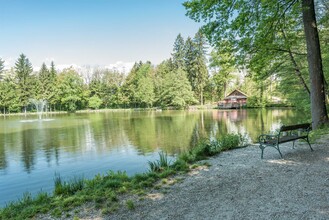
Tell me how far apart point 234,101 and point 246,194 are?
51.1 m

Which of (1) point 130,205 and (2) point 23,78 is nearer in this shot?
(1) point 130,205

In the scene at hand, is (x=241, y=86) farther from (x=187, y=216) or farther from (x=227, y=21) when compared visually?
(x=187, y=216)

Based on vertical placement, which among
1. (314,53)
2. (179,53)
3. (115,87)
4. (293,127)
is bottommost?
(293,127)

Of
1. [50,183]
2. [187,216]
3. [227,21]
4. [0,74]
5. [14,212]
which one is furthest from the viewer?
[0,74]

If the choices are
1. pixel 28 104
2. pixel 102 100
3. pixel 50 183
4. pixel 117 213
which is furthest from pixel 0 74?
pixel 117 213

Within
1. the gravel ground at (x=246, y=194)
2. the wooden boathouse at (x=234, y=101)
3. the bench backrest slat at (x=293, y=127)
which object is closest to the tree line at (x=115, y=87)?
the wooden boathouse at (x=234, y=101)

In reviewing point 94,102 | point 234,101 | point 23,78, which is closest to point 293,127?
point 234,101

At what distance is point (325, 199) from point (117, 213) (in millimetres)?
2973

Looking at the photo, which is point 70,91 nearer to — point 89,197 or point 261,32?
point 261,32

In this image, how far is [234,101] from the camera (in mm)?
53625

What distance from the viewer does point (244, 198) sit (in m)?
4.05

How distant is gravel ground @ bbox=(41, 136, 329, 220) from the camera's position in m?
3.55

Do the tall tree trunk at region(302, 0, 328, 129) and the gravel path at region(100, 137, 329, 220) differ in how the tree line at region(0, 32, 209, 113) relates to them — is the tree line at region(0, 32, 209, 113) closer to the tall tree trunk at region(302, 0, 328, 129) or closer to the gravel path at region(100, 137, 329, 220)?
the tall tree trunk at region(302, 0, 328, 129)

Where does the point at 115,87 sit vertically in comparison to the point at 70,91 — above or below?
above
